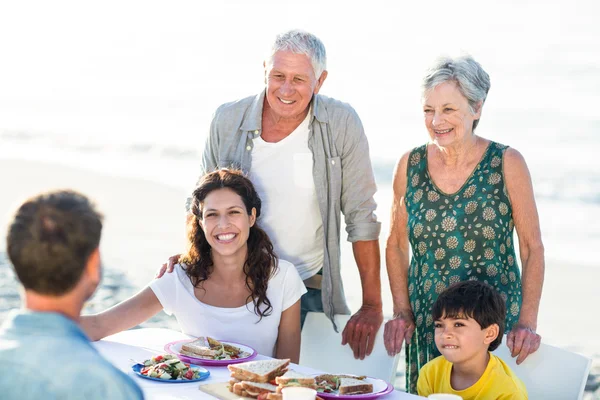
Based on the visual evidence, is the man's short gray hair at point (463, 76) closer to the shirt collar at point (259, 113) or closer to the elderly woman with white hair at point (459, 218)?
the elderly woman with white hair at point (459, 218)

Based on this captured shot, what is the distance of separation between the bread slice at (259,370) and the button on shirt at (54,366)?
106cm

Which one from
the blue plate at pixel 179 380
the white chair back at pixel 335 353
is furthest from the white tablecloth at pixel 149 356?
the white chair back at pixel 335 353

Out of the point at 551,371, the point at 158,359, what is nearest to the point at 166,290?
the point at 158,359

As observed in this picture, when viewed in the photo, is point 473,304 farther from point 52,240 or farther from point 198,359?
point 52,240

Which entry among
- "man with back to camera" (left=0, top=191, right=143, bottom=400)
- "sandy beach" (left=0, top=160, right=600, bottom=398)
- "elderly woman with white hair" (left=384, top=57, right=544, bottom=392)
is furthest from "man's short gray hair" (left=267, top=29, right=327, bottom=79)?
"man with back to camera" (left=0, top=191, right=143, bottom=400)

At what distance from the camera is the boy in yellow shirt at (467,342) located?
3.07 metres

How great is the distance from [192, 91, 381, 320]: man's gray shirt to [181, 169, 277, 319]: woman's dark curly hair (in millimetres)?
273

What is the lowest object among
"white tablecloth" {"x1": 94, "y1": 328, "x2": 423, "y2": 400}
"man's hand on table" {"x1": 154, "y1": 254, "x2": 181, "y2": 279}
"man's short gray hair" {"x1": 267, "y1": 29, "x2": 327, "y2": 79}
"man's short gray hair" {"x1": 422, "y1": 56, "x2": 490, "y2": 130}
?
"white tablecloth" {"x1": 94, "y1": 328, "x2": 423, "y2": 400}

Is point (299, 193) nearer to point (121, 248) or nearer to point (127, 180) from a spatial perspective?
point (121, 248)

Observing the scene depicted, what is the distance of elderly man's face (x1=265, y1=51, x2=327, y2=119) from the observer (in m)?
3.67

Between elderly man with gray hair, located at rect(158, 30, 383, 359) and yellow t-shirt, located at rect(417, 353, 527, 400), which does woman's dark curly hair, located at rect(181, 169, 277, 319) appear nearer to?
elderly man with gray hair, located at rect(158, 30, 383, 359)

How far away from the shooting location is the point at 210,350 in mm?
3082

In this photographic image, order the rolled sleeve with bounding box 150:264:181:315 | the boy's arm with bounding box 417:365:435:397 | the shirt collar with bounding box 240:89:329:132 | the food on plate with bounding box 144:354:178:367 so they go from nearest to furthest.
Result: the food on plate with bounding box 144:354:178:367, the boy's arm with bounding box 417:365:435:397, the rolled sleeve with bounding box 150:264:181:315, the shirt collar with bounding box 240:89:329:132

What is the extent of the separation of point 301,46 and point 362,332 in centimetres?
123
